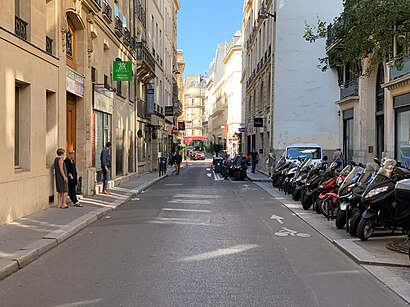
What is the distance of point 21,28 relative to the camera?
12.3 metres

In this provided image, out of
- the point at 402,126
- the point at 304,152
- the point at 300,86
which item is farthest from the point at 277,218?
the point at 300,86

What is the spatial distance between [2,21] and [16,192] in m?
3.68

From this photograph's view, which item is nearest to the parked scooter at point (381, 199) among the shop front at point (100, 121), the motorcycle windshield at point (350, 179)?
the motorcycle windshield at point (350, 179)

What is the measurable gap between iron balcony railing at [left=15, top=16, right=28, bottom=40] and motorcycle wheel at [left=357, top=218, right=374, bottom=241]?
858 centimetres

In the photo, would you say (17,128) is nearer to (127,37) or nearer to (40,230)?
(40,230)

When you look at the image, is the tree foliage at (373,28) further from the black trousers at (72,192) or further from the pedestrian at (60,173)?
the black trousers at (72,192)

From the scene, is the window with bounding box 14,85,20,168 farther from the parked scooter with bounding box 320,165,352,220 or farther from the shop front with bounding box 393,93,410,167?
the shop front with bounding box 393,93,410,167

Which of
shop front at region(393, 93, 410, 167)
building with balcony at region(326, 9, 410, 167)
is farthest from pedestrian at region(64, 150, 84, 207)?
shop front at region(393, 93, 410, 167)

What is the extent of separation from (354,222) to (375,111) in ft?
47.8

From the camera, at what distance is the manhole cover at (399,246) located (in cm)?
862

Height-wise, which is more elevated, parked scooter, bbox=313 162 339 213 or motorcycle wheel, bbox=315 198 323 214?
parked scooter, bbox=313 162 339 213

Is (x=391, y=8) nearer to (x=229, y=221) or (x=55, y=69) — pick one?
(x=229, y=221)

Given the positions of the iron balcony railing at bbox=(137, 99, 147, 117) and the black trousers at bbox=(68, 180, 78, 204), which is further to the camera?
the iron balcony railing at bbox=(137, 99, 147, 117)

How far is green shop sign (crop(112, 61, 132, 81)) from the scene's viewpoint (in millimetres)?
21578
